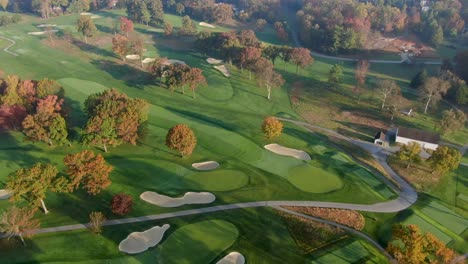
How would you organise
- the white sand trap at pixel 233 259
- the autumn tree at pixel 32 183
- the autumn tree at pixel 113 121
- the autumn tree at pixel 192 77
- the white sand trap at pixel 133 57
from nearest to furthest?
the white sand trap at pixel 233 259 → the autumn tree at pixel 32 183 → the autumn tree at pixel 113 121 → the autumn tree at pixel 192 77 → the white sand trap at pixel 133 57

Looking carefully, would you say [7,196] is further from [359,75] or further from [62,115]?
[359,75]

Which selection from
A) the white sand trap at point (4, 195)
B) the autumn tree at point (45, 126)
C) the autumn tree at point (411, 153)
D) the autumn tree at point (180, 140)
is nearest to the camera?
the white sand trap at point (4, 195)

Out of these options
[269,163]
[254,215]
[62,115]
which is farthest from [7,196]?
[269,163]

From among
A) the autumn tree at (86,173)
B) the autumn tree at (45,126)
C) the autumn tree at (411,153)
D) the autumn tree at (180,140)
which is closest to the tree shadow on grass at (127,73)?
the autumn tree at (45,126)

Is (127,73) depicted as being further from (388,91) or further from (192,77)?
(388,91)

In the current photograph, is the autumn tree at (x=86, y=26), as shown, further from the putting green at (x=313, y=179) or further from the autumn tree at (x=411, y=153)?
the autumn tree at (x=411, y=153)

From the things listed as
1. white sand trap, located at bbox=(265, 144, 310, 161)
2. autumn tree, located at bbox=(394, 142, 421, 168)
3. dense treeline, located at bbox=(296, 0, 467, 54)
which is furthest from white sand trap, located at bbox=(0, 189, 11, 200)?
dense treeline, located at bbox=(296, 0, 467, 54)

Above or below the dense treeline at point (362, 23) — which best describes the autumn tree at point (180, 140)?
below
